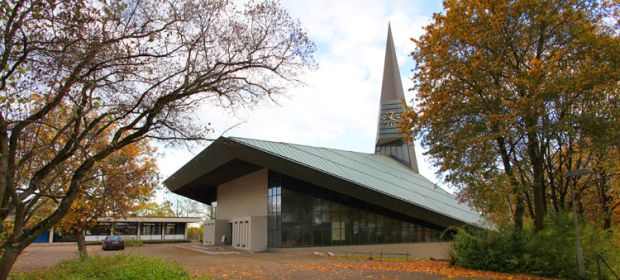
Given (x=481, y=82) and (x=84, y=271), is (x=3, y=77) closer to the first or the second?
(x=84, y=271)

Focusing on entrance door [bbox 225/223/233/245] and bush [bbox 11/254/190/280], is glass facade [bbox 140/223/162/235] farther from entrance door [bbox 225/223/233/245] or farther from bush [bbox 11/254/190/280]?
bush [bbox 11/254/190/280]

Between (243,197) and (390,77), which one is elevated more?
(390,77)

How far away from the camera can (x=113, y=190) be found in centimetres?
1023

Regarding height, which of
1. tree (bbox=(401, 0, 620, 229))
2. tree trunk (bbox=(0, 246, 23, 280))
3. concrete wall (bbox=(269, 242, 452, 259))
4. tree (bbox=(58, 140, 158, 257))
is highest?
tree (bbox=(401, 0, 620, 229))

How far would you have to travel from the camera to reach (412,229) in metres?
29.6

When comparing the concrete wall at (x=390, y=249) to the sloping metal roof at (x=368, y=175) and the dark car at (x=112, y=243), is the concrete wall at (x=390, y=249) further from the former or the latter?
the dark car at (x=112, y=243)

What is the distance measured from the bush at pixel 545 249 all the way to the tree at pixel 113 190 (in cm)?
1109

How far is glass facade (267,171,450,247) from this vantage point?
26672mm

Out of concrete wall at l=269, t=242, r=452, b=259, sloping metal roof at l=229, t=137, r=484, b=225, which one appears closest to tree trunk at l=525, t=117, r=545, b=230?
sloping metal roof at l=229, t=137, r=484, b=225

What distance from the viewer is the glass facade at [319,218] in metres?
26.7

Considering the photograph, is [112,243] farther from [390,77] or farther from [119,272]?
[390,77]

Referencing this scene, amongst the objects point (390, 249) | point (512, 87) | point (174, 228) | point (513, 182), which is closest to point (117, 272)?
point (513, 182)

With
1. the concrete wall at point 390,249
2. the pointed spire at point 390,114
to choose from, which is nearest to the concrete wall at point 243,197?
the concrete wall at point 390,249

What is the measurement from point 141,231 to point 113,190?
133 feet
